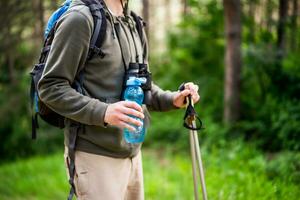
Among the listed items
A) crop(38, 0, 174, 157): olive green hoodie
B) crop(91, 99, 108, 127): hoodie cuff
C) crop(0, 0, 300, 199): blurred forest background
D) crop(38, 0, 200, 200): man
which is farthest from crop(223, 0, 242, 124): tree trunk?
crop(91, 99, 108, 127): hoodie cuff

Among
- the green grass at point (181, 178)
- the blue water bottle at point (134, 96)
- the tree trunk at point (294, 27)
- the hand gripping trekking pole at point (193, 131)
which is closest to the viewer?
the blue water bottle at point (134, 96)

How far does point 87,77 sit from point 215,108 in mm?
5152

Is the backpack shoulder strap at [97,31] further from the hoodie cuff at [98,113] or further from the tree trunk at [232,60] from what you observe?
the tree trunk at [232,60]

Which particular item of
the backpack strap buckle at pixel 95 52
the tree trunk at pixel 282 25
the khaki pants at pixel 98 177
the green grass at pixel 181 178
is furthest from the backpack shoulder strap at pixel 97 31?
the tree trunk at pixel 282 25

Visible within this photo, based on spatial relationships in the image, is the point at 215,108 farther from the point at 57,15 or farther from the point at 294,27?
the point at 57,15

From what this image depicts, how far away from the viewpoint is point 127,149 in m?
2.41

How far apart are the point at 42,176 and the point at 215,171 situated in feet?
9.44

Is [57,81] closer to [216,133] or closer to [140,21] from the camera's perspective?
[140,21]

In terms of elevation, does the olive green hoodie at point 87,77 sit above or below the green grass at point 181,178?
above

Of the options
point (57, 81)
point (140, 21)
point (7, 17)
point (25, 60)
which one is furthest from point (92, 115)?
point (25, 60)

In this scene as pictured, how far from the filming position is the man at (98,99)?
2160 millimetres

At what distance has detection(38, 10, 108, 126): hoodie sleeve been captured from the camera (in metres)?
2.16

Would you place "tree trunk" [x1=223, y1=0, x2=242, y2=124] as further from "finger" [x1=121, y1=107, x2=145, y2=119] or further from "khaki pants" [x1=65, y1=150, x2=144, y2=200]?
"finger" [x1=121, y1=107, x2=145, y2=119]

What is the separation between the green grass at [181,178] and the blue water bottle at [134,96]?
6.09 feet
